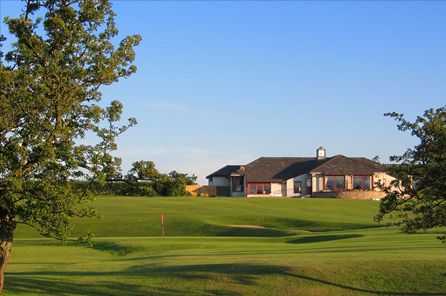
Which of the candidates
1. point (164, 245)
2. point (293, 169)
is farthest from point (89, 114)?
point (293, 169)

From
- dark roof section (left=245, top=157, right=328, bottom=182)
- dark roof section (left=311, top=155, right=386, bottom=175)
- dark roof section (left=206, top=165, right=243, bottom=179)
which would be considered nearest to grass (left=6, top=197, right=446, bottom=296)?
dark roof section (left=311, top=155, right=386, bottom=175)

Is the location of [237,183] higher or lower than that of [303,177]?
lower

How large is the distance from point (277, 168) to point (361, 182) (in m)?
14.1

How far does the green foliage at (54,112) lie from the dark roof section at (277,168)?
90462 mm

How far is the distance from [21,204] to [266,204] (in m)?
60.2

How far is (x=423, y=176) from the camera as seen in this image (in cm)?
→ 1758

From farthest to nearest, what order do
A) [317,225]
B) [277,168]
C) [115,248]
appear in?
[277,168] → [317,225] → [115,248]

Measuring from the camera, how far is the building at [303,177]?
10412cm

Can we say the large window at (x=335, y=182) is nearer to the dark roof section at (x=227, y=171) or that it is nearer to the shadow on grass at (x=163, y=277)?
the dark roof section at (x=227, y=171)

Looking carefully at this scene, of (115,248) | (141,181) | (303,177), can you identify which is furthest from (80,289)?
(303,177)

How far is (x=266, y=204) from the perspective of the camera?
7669 centimetres

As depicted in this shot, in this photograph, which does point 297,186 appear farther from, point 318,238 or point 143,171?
point 143,171

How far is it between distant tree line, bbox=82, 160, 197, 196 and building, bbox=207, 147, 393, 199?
77843 millimetres

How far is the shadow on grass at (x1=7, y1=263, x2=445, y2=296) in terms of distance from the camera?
20.5m
